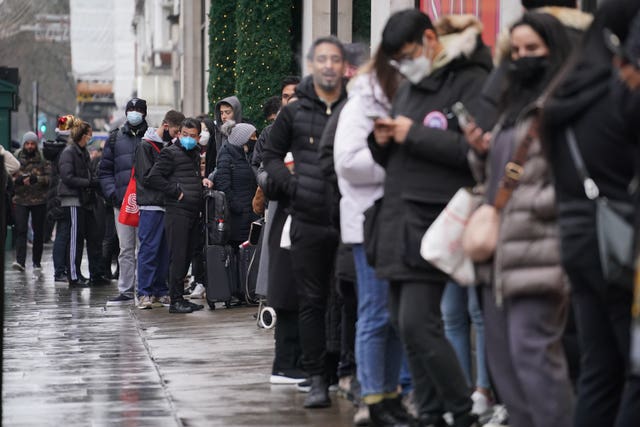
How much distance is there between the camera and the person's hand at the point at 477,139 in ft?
19.6

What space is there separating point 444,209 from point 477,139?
0.69m

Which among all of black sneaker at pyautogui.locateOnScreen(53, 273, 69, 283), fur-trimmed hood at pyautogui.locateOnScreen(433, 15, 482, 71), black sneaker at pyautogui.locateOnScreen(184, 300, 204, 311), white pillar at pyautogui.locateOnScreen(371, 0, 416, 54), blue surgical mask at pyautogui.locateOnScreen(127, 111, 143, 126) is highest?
white pillar at pyautogui.locateOnScreen(371, 0, 416, 54)

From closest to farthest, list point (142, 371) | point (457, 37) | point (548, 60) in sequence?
point (548, 60), point (457, 37), point (142, 371)

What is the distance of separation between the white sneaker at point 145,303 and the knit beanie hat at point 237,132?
1943mm

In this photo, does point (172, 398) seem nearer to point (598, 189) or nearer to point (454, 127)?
point (454, 127)

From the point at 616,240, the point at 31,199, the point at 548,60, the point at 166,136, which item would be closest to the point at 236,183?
the point at 166,136

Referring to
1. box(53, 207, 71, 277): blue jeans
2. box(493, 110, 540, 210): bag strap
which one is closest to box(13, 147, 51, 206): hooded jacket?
box(53, 207, 71, 277): blue jeans

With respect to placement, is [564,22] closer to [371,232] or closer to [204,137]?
[371,232]

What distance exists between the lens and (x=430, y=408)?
6.83 m

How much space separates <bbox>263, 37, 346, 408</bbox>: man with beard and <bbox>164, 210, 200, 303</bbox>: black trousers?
571 centimetres

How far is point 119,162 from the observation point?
51.9ft

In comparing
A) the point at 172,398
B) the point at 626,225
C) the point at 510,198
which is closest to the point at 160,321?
the point at 172,398

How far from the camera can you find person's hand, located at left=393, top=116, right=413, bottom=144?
21.5 feet

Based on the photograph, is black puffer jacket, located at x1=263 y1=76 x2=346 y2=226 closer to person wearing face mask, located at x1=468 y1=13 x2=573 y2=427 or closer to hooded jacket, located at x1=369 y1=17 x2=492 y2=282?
hooded jacket, located at x1=369 y1=17 x2=492 y2=282
